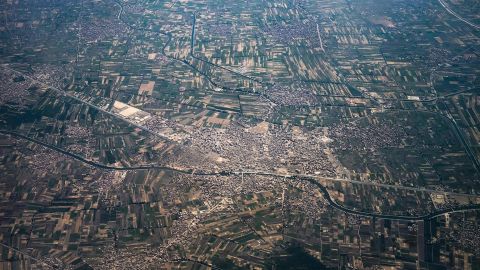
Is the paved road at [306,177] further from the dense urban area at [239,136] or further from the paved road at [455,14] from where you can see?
the paved road at [455,14]

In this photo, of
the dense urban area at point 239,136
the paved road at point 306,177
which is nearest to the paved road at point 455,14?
the dense urban area at point 239,136

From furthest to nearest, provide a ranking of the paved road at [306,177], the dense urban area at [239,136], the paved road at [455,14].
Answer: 1. the paved road at [455,14]
2. the paved road at [306,177]
3. the dense urban area at [239,136]

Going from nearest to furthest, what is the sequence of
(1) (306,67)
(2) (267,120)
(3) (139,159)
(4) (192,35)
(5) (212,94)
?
1. (3) (139,159)
2. (2) (267,120)
3. (5) (212,94)
4. (1) (306,67)
5. (4) (192,35)

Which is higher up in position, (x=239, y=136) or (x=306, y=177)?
(x=239, y=136)

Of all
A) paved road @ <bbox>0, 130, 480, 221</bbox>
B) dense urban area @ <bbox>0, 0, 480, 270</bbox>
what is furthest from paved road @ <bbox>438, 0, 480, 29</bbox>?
paved road @ <bbox>0, 130, 480, 221</bbox>

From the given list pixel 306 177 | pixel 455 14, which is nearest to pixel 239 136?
pixel 306 177

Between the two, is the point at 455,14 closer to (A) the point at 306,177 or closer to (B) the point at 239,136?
(B) the point at 239,136

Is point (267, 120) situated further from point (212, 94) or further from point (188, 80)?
point (188, 80)

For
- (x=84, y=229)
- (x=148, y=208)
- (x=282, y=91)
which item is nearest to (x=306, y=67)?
(x=282, y=91)

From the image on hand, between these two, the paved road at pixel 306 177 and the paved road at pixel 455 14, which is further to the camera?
the paved road at pixel 455 14

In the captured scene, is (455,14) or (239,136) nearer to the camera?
(239,136)

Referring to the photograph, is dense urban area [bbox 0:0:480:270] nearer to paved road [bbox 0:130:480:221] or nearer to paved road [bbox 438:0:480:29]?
paved road [bbox 0:130:480:221]
